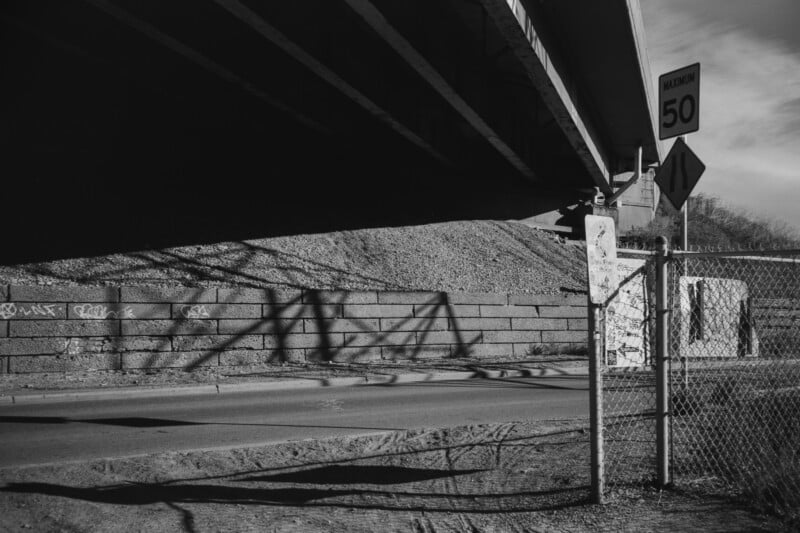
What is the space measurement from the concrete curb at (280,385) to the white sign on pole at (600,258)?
8.83 metres

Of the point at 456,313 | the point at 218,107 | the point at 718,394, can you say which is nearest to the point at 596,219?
the point at 718,394

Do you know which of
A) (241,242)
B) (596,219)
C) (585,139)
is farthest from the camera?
(585,139)

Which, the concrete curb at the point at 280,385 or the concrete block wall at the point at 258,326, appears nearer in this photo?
the concrete curb at the point at 280,385

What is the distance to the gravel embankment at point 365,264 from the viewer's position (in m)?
15.8

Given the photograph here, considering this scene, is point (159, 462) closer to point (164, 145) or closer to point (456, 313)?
point (456, 313)

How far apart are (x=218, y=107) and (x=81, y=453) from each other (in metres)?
19.6

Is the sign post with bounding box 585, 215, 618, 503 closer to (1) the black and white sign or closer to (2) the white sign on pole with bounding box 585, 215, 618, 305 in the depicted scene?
(2) the white sign on pole with bounding box 585, 215, 618, 305

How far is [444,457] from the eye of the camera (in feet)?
22.0

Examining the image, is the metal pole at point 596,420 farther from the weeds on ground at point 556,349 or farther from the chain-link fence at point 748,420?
the weeds on ground at point 556,349

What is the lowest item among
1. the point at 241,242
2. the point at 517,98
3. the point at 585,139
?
the point at 241,242

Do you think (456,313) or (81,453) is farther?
(456,313)

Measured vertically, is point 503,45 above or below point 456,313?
above

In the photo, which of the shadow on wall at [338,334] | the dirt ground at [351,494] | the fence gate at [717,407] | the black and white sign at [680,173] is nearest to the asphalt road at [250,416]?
the dirt ground at [351,494]

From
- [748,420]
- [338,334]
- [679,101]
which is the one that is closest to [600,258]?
[748,420]
